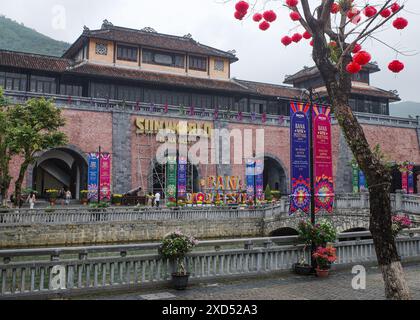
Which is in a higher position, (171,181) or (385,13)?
(385,13)

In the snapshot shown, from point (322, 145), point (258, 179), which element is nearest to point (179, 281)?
point (322, 145)

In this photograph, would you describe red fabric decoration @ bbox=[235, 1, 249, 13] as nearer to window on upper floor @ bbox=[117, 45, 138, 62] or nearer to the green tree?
the green tree

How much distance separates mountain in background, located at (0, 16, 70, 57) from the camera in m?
94.4

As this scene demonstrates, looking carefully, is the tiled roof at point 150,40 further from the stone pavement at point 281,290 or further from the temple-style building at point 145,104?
the stone pavement at point 281,290

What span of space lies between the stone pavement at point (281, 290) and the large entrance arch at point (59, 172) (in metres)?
25.7

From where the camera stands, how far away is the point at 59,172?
3575 cm

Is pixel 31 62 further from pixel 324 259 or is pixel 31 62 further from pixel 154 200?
pixel 324 259

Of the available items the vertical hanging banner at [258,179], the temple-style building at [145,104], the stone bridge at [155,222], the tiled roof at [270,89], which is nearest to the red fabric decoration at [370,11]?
the stone bridge at [155,222]

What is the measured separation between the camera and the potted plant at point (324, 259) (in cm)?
957

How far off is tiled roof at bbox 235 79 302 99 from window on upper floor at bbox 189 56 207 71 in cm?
361

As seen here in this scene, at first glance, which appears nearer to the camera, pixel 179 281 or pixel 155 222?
pixel 179 281

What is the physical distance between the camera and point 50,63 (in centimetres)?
3297

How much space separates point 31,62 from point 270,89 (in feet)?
73.1

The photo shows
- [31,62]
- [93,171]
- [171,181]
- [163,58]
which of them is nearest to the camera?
[93,171]
